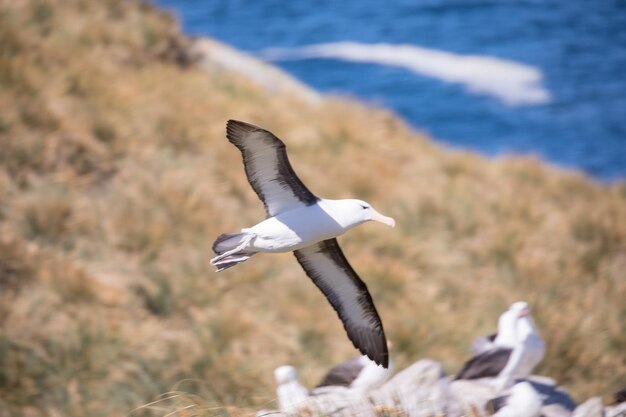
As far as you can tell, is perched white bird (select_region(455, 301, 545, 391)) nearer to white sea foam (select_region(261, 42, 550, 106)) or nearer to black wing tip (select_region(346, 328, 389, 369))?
black wing tip (select_region(346, 328, 389, 369))

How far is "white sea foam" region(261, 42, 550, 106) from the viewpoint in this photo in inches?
655

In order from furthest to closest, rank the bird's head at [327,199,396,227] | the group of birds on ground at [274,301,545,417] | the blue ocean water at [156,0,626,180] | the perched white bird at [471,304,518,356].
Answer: the blue ocean water at [156,0,626,180], the perched white bird at [471,304,518,356], the group of birds on ground at [274,301,545,417], the bird's head at [327,199,396,227]

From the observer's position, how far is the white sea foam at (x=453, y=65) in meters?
16.6

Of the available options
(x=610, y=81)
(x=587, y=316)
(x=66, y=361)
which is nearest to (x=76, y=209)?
(x=66, y=361)

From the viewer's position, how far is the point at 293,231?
3957 mm

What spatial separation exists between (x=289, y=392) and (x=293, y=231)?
1760 millimetres

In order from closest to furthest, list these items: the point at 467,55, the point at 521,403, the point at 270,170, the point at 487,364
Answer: the point at 270,170
the point at 521,403
the point at 487,364
the point at 467,55

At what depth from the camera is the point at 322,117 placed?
1234 cm

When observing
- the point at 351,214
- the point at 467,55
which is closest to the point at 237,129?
the point at 351,214

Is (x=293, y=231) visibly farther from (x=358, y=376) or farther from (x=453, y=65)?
(x=453, y=65)

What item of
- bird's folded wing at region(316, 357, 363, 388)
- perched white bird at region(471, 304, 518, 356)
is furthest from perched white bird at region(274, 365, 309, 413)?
perched white bird at region(471, 304, 518, 356)

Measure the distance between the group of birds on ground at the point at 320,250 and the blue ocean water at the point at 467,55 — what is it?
33.2ft

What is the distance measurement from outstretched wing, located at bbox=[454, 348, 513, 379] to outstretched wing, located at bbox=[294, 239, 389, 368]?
173 centimetres

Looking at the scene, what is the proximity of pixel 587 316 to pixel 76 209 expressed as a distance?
5.13m
